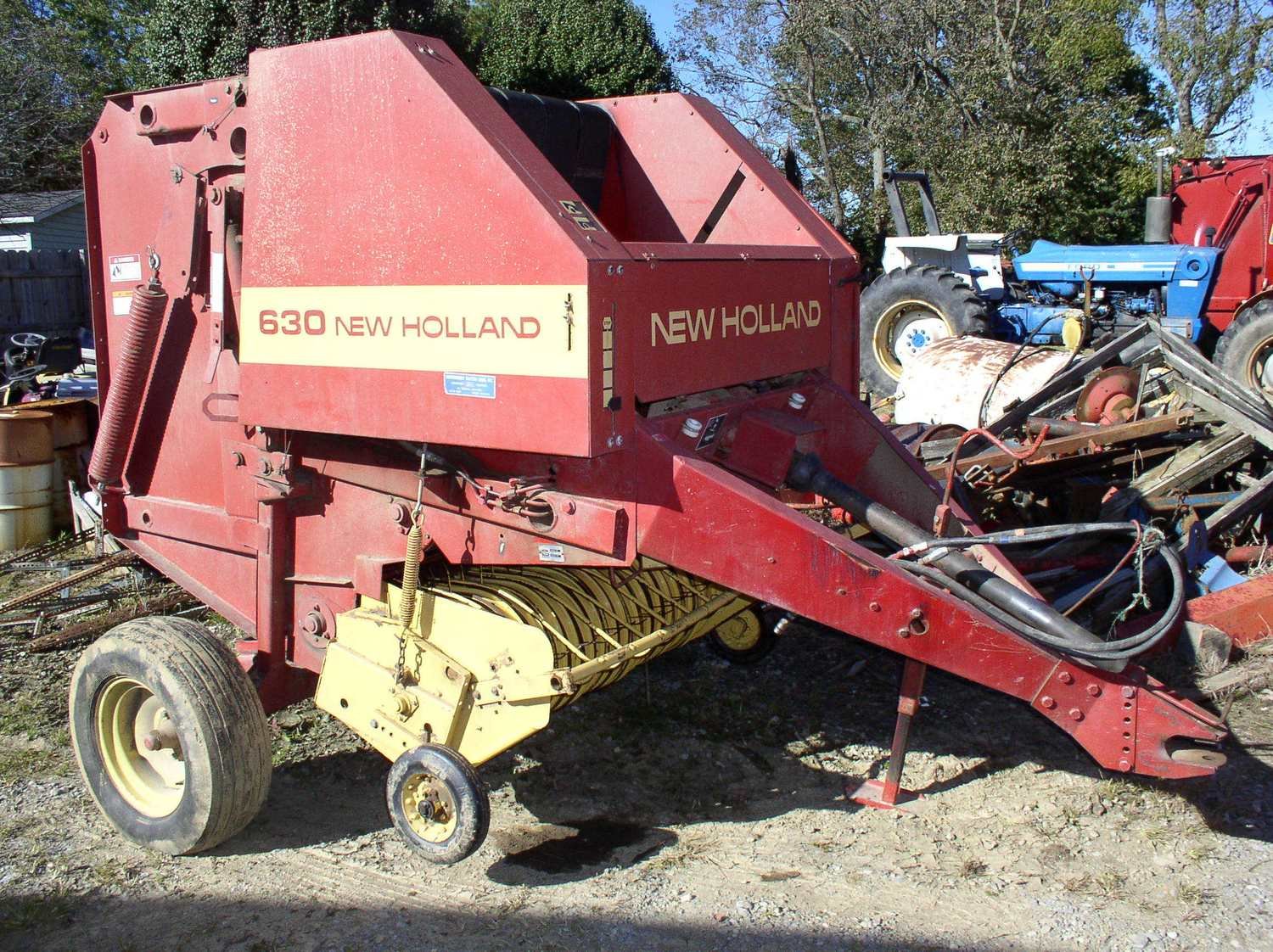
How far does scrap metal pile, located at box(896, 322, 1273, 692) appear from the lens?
4414mm

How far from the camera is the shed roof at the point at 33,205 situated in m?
19.2

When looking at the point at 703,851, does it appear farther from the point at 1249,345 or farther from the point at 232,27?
the point at 232,27

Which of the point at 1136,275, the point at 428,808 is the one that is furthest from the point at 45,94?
the point at 428,808

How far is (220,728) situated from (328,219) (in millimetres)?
1568

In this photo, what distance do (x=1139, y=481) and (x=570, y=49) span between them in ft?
52.9

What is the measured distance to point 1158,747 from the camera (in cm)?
299

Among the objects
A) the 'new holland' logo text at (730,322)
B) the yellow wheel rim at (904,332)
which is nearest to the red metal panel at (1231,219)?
the yellow wheel rim at (904,332)

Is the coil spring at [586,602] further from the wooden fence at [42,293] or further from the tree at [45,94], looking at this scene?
the tree at [45,94]

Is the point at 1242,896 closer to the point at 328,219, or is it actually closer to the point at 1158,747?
the point at 1158,747

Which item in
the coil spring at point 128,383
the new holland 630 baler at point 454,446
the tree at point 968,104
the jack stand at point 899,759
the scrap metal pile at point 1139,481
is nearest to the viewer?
the new holland 630 baler at point 454,446

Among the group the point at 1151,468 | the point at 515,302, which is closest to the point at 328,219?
the point at 515,302

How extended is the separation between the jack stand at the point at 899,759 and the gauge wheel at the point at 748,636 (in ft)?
3.70

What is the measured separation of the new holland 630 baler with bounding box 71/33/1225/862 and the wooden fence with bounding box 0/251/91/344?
36.8ft

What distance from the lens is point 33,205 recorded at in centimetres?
1998
